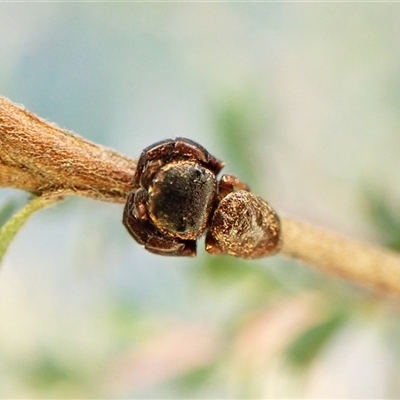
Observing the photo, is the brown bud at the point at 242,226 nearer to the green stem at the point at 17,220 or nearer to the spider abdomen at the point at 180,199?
the spider abdomen at the point at 180,199

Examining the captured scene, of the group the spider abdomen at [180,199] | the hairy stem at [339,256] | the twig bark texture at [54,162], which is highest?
the hairy stem at [339,256]

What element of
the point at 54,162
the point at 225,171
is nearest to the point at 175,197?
the point at 54,162

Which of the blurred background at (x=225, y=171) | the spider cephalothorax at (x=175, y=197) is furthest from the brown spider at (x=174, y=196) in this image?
the blurred background at (x=225, y=171)

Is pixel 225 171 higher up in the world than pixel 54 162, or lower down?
higher up

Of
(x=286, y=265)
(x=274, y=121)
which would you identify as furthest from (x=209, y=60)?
(x=286, y=265)

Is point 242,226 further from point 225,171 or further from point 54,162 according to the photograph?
point 225,171

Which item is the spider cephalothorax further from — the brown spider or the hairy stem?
the hairy stem

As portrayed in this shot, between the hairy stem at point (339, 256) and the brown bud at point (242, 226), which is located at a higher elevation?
the hairy stem at point (339, 256)

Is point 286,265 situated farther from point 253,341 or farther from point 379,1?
point 379,1
